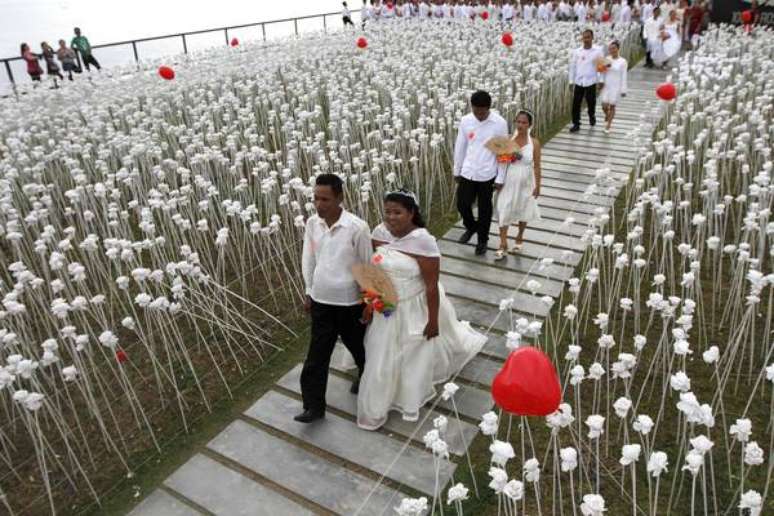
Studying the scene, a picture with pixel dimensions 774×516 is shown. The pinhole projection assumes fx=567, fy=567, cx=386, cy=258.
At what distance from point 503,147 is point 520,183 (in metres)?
0.55

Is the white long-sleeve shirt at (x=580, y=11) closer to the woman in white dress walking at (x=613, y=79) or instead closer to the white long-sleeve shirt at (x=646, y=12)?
the white long-sleeve shirt at (x=646, y=12)

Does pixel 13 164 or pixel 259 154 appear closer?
pixel 259 154

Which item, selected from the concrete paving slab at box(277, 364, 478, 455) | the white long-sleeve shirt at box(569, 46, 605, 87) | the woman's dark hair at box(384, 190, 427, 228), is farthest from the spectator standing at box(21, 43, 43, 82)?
the woman's dark hair at box(384, 190, 427, 228)

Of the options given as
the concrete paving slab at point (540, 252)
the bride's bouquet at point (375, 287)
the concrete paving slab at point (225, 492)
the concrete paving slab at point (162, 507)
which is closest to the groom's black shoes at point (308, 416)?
the concrete paving slab at point (225, 492)

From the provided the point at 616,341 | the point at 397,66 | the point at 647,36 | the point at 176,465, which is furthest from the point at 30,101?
the point at 647,36

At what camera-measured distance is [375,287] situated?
3912 mm

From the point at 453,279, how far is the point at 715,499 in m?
3.40

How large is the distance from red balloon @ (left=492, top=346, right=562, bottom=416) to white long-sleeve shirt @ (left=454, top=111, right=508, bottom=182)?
3552 mm

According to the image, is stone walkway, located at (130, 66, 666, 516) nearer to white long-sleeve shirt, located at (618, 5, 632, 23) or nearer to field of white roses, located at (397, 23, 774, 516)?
field of white roses, located at (397, 23, 774, 516)

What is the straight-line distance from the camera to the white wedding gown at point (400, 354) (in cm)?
406

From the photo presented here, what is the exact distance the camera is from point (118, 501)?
400 centimetres

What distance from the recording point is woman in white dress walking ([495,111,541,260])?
20.5ft

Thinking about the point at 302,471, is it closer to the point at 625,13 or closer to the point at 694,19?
the point at 694,19

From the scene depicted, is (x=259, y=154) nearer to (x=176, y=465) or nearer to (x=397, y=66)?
(x=176, y=465)
